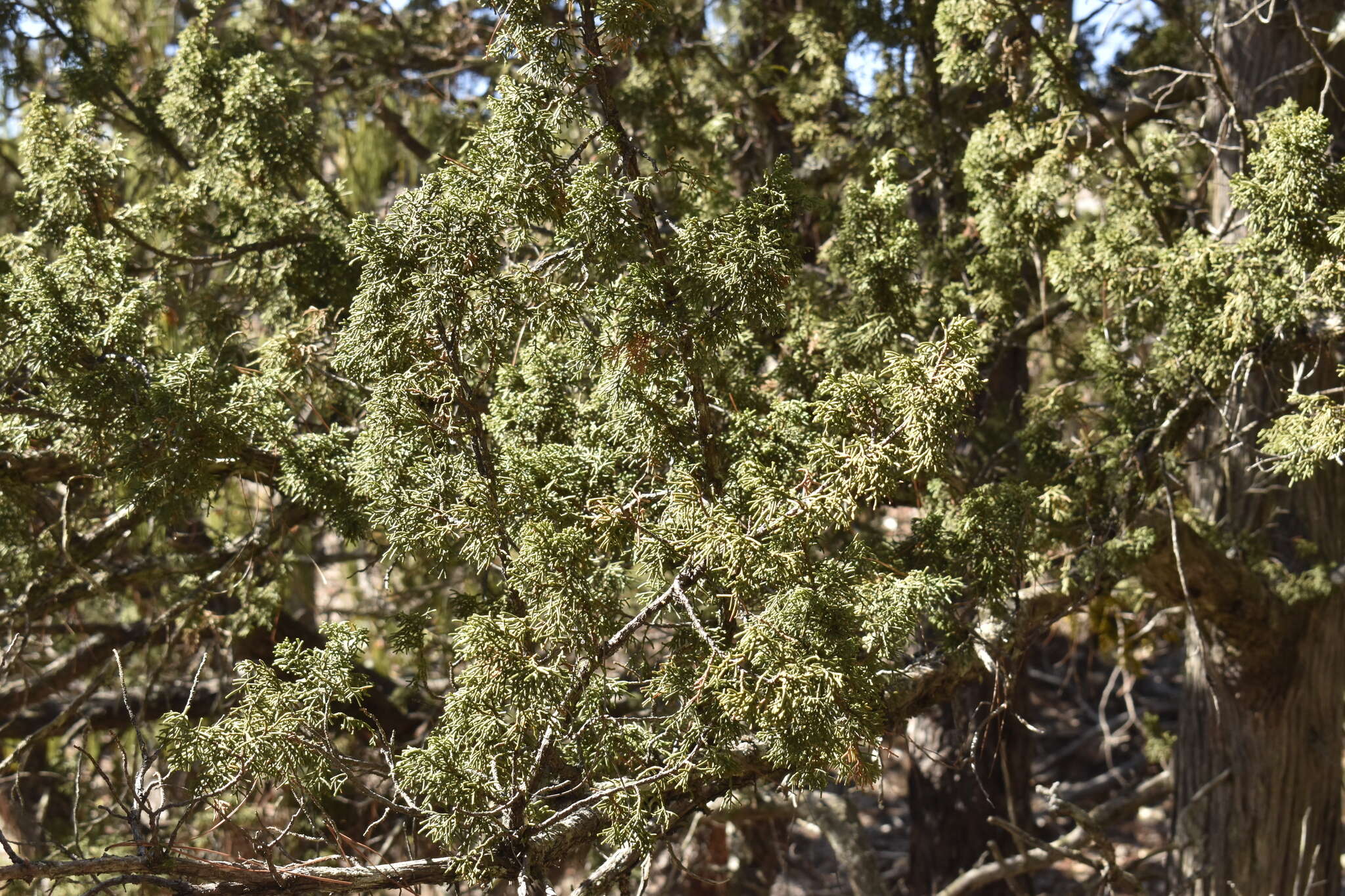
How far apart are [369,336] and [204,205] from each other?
6.27 ft

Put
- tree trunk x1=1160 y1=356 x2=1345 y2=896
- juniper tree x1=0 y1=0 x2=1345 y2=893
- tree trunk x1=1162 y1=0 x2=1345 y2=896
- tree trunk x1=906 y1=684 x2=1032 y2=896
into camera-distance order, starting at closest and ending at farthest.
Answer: juniper tree x1=0 y1=0 x2=1345 y2=893 < tree trunk x1=1162 y1=0 x2=1345 y2=896 < tree trunk x1=1160 y1=356 x2=1345 y2=896 < tree trunk x1=906 y1=684 x2=1032 y2=896

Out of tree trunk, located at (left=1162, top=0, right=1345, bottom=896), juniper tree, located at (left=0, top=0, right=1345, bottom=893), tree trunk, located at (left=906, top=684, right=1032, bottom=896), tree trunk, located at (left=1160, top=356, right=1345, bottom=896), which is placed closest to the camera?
juniper tree, located at (left=0, top=0, right=1345, bottom=893)

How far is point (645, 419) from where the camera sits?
2.76m

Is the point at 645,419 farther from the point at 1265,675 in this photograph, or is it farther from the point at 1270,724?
the point at 1270,724

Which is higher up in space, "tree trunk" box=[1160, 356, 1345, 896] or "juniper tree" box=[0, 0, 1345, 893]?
"juniper tree" box=[0, 0, 1345, 893]

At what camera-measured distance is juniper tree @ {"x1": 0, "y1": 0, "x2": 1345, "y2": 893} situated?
8.33 feet

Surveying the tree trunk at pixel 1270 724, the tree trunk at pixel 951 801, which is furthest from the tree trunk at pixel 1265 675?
the tree trunk at pixel 951 801

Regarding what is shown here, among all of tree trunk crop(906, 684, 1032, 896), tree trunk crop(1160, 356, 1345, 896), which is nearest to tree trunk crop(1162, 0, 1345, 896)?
tree trunk crop(1160, 356, 1345, 896)

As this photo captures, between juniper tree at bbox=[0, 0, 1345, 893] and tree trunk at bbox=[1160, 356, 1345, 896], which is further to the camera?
tree trunk at bbox=[1160, 356, 1345, 896]

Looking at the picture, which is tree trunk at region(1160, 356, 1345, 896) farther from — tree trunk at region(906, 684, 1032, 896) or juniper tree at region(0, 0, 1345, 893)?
tree trunk at region(906, 684, 1032, 896)

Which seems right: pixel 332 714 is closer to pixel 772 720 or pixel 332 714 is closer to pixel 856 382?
pixel 772 720

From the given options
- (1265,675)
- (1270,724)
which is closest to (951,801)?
(1270,724)

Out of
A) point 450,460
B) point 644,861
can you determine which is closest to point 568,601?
point 450,460

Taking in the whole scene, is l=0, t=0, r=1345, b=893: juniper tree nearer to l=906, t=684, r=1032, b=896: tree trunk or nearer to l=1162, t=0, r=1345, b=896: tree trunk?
l=1162, t=0, r=1345, b=896: tree trunk
